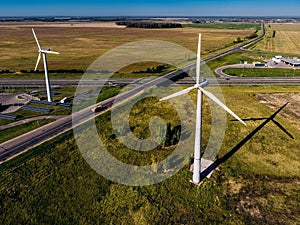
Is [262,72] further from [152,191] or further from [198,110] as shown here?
[152,191]

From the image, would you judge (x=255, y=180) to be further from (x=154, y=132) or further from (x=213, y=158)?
(x=154, y=132)

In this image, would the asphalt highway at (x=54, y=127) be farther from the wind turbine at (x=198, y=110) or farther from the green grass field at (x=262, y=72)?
the wind turbine at (x=198, y=110)

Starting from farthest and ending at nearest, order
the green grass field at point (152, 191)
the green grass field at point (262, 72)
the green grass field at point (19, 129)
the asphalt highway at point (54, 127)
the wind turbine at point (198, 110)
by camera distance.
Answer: the green grass field at point (262, 72) < the green grass field at point (19, 129) < the asphalt highway at point (54, 127) < the green grass field at point (152, 191) < the wind turbine at point (198, 110)

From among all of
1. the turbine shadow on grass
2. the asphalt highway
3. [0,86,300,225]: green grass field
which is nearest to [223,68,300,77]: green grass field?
the asphalt highway

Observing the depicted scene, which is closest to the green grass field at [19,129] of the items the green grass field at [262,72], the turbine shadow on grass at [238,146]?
the turbine shadow on grass at [238,146]

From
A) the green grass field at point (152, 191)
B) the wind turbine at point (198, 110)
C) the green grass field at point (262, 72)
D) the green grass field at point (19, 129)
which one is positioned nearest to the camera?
the wind turbine at point (198, 110)

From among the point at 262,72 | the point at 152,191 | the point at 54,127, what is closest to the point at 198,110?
the point at 152,191
